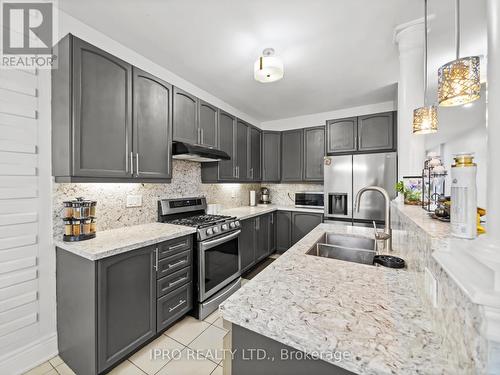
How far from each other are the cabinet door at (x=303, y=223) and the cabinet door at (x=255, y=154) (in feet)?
3.14

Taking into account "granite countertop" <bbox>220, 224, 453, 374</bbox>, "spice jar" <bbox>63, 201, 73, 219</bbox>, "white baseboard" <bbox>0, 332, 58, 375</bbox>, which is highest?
"spice jar" <bbox>63, 201, 73, 219</bbox>

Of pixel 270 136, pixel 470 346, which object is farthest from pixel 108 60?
pixel 270 136

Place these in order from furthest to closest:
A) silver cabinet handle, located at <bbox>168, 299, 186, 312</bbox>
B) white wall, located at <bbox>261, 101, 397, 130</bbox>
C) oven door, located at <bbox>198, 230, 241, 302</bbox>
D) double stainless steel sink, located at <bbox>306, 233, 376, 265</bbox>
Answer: white wall, located at <bbox>261, 101, 397, 130</bbox> → oven door, located at <bbox>198, 230, 241, 302</bbox> → silver cabinet handle, located at <bbox>168, 299, 186, 312</bbox> → double stainless steel sink, located at <bbox>306, 233, 376, 265</bbox>

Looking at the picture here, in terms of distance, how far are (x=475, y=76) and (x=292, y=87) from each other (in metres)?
2.27

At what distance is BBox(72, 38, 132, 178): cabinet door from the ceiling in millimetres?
413

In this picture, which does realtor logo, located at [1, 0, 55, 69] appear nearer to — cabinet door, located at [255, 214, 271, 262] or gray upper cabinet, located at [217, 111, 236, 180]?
gray upper cabinet, located at [217, 111, 236, 180]

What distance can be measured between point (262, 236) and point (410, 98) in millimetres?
2542

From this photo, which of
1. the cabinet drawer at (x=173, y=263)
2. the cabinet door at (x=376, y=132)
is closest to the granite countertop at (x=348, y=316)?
the cabinet drawer at (x=173, y=263)

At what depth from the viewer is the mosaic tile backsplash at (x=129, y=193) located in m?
1.69

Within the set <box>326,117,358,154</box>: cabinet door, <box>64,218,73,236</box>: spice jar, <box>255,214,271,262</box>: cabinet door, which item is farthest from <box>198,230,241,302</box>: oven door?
A: <box>326,117,358,154</box>: cabinet door

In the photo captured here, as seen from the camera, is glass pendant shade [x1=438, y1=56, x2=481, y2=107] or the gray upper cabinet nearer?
glass pendant shade [x1=438, y1=56, x2=481, y2=107]

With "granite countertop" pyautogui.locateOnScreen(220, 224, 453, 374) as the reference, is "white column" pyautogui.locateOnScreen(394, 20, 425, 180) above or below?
above

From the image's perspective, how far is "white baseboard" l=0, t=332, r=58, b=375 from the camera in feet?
4.66

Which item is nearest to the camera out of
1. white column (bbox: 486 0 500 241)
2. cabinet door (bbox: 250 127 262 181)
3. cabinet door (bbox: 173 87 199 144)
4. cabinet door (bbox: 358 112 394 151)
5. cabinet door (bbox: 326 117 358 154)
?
white column (bbox: 486 0 500 241)
